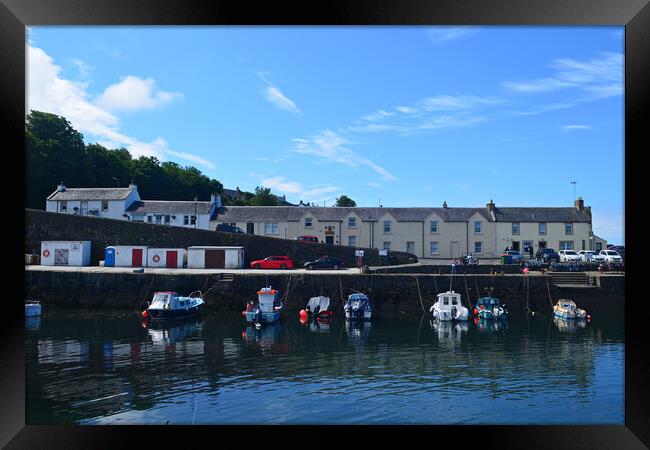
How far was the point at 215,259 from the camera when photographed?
31875 millimetres

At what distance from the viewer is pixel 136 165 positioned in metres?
61.6

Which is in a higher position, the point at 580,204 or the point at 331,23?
the point at 580,204

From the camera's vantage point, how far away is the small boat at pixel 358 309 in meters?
24.3

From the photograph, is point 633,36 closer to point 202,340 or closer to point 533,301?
point 202,340

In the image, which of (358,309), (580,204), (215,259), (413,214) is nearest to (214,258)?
(215,259)

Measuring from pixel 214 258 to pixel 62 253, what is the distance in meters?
9.98

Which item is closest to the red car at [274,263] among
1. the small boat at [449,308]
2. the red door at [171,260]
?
the red door at [171,260]

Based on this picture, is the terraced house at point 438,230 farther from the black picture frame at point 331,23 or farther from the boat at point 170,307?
the black picture frame at point 331,23

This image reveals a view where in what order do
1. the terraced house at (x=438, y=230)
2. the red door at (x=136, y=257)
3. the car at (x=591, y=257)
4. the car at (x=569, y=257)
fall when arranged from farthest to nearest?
the terraced house at (x=438, y=230)
the car at (x=569, y=257)
the car at (x=591, y=257)
the red door at (x=136, y=257)

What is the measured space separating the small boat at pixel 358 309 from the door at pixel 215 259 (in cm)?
1067

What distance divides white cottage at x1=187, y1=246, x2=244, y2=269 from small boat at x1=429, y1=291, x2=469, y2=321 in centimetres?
1339

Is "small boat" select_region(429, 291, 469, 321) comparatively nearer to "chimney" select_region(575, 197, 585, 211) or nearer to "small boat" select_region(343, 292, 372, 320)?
"small boat" select_region(343, 292, 372, 320)

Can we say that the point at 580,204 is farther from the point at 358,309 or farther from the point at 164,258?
the point at 164,258

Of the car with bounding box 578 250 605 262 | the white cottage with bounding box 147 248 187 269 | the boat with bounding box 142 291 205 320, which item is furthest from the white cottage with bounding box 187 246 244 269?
the car with bounding box 578 250 605 262
